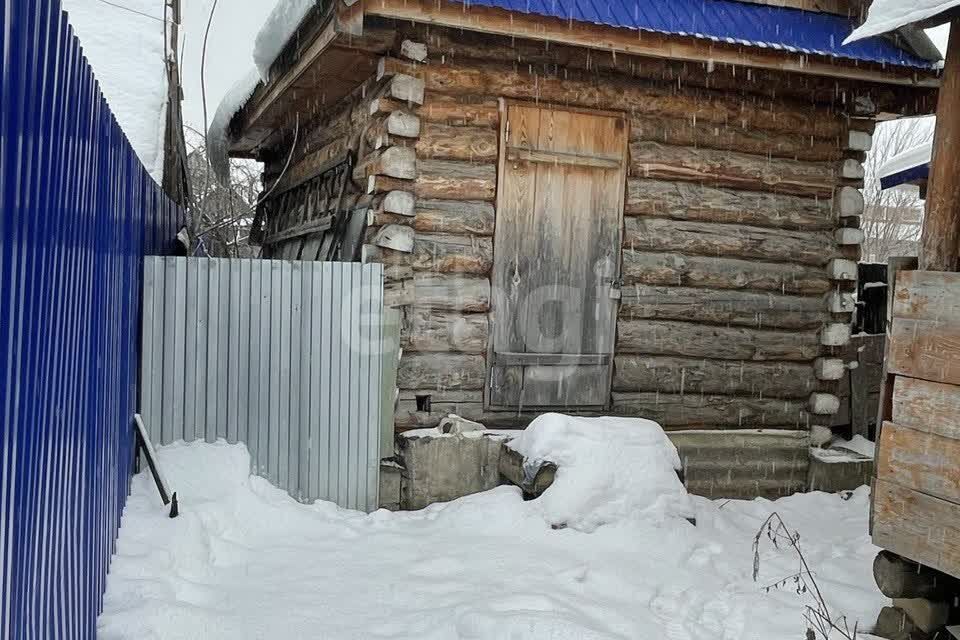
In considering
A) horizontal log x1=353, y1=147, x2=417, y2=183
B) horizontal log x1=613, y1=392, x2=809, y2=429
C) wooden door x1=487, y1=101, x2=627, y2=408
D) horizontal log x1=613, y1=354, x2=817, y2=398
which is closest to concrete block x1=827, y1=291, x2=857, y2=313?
horizontal log x1=613, y1=354, x2=817, y2=398

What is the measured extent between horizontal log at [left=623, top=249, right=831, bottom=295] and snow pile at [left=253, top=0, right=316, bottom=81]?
3382 millimetres

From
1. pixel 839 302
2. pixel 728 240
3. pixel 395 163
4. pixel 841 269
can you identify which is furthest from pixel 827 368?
pixel 395 163

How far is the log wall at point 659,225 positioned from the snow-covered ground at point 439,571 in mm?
1304

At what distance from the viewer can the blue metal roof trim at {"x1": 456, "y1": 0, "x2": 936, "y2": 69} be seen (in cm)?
575

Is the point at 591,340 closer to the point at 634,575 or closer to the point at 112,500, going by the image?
the point at 634,575

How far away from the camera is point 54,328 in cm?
233

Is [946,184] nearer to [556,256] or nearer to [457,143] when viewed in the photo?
[556,256]

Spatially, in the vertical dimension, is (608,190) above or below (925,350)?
above

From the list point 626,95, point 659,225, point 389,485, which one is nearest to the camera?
point 389,485

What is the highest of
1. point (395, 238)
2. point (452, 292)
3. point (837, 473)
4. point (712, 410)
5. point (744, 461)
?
point (395, 238)

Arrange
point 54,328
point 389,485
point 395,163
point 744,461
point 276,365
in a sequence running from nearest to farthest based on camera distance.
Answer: point 54,328
point 276,365
point 389,485
point 395,163
point 744,461

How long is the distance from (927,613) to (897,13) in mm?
2944

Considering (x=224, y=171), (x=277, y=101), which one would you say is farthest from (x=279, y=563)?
(x=224, y=171)

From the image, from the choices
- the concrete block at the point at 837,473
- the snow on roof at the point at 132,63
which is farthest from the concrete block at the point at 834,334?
the snow on roof at the point at 132,63
